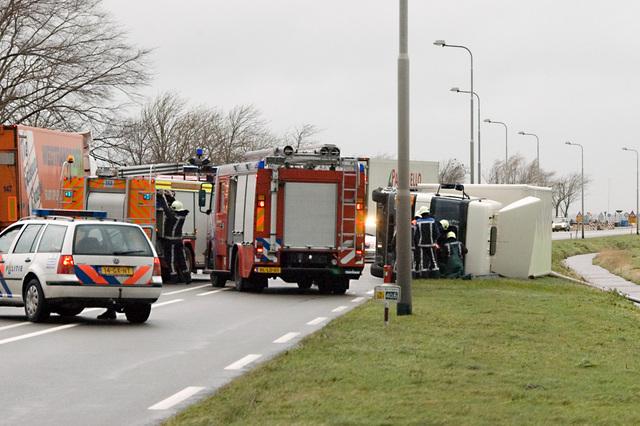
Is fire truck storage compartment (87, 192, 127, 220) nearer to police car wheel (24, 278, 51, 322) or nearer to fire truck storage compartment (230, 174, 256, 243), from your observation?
fire truck storage compartment (230, 174, 256, 243)

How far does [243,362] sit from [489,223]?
21.1 m

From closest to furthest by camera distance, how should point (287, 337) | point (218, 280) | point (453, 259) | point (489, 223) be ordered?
point (287, 337) < point (218, 280) < point (453, 259) < point (489, 223)

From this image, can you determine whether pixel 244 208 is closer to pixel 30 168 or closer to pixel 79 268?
pixel 30 168

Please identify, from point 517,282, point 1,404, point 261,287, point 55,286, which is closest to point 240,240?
point 261,287

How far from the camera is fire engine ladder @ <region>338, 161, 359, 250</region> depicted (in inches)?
1063

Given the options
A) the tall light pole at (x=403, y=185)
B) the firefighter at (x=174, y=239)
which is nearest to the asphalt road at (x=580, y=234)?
the firefighter at (x=174, y=239)

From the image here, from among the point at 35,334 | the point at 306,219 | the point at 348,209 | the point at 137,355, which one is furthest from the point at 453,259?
the point at 137,355

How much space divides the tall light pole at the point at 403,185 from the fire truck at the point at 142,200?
1155cm

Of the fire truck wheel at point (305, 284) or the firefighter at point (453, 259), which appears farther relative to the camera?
the firefighter at point (453, 259)

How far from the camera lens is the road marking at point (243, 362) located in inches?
519

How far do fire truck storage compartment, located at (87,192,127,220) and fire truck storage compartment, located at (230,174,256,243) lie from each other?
375 centimetres

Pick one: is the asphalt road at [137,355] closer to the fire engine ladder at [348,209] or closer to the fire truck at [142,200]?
the fire engine ladder at [348,209]

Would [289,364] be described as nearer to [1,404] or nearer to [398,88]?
[1,404]

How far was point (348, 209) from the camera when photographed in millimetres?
27062
